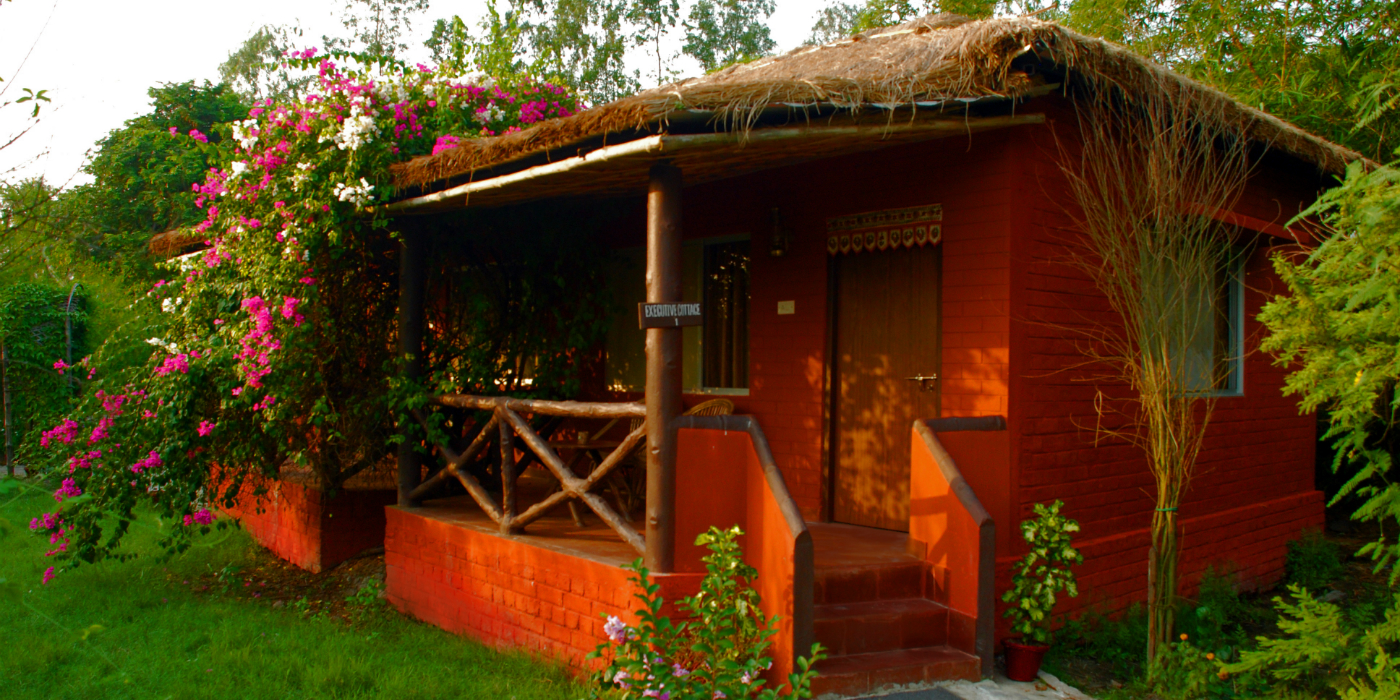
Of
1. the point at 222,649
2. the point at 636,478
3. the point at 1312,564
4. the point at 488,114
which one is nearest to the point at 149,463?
the point at 222,649

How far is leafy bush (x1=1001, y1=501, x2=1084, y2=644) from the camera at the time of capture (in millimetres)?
4902

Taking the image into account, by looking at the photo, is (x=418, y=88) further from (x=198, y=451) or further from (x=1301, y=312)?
(x=1301, y=312)

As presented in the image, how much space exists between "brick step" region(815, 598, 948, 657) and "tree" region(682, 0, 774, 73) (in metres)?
23.4

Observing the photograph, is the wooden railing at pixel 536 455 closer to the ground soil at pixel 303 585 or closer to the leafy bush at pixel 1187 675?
the ground soil at pixel 303 585

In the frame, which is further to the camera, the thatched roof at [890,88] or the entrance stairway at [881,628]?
the entrance stairway at [881,628]

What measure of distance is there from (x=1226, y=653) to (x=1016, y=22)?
376 centimetres

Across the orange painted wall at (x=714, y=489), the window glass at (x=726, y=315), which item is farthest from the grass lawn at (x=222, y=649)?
the window glass at (x=726, y=315)

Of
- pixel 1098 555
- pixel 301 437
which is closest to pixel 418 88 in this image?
pixel 301 437

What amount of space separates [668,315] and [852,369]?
204 centimetres

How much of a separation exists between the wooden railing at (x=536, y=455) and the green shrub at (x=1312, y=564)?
18.7ft

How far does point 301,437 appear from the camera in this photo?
695cm

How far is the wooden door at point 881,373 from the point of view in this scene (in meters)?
5.97

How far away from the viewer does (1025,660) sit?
15.8 feet

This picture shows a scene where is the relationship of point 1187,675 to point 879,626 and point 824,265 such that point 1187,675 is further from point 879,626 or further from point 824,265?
point 824,265
